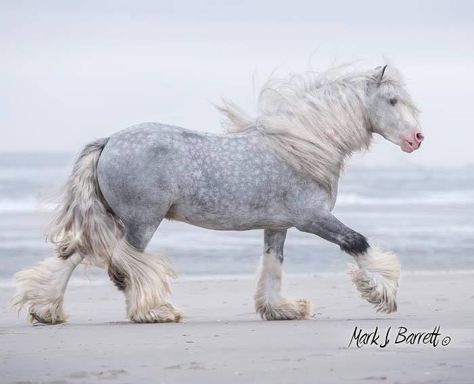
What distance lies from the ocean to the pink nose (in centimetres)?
210

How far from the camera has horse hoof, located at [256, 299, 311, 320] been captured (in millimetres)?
7906

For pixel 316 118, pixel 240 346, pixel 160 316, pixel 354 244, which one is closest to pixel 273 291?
pixel 354 244

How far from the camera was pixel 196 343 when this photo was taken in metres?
6.59

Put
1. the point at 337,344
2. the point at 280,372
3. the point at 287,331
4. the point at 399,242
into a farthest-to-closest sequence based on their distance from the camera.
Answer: the point at 399,242 < the point at 287,331 < the point at 337,344 < the point at 280,372

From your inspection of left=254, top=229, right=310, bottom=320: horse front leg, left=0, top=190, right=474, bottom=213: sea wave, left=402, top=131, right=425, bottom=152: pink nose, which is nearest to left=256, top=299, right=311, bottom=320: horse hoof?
left=254, top=229, right=310, bottom=320: horse front leg

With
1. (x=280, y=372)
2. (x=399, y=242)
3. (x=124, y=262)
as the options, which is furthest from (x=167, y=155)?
(x=399, y=242)

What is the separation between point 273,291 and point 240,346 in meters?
1.55

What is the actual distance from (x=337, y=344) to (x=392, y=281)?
1.17 meters

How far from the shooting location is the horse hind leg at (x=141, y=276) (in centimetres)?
751

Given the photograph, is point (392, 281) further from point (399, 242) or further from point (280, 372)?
point (399, 242)

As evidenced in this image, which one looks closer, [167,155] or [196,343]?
[196,343]

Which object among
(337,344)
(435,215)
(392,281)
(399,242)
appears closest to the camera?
(337,344)

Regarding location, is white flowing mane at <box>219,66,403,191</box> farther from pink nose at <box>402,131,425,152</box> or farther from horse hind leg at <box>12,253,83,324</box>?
horse hind leg at <box>12,253,83,324</box>
